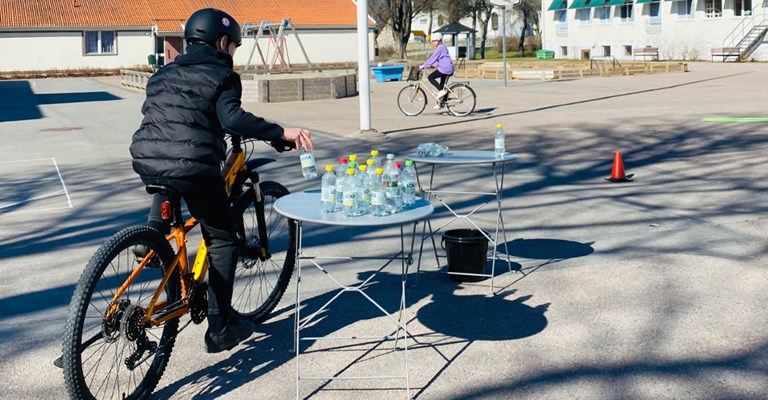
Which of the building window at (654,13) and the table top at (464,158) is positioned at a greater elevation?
the building window at (654,13)

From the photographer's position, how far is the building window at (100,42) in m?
63.6

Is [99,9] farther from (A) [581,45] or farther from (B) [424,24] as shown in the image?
(B) [424,24]

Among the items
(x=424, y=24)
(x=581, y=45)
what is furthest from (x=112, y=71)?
(x=424, y=24)

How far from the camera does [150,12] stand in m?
67.0

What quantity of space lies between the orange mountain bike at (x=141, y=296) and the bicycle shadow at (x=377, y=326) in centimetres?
27

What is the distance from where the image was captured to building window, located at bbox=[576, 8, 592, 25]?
6694cm

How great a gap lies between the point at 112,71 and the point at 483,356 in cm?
5966

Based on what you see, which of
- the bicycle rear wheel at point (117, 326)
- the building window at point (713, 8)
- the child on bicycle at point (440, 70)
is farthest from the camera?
the building window at point (713, 8)

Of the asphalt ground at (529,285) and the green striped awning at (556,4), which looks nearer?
the asphalt ground at (529,285)

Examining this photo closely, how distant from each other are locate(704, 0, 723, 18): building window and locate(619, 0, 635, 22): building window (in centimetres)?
747

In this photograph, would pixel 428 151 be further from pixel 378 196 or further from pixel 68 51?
pixel 68 51

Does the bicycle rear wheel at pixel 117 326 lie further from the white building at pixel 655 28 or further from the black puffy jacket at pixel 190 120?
the white building at pixel 655 28

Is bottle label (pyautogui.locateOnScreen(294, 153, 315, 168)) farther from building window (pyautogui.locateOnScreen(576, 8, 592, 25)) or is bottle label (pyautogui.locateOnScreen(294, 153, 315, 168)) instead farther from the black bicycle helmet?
building window (pyautogui.locateOnScreen(576, 8, 592, 25))

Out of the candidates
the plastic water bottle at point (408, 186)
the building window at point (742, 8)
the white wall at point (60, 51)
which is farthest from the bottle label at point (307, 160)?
the white wall at point (60, 51)
